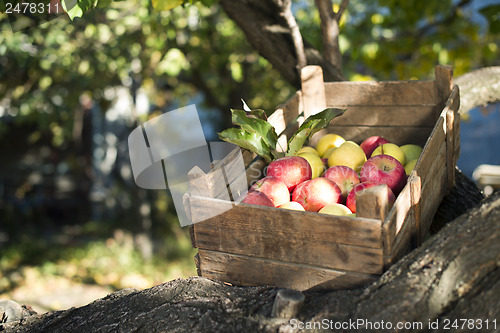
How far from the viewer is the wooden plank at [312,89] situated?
2311 mm

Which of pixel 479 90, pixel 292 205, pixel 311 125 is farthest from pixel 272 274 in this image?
pixel 479 90

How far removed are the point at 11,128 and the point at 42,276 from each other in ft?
12.6

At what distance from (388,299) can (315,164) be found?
0.80 meters

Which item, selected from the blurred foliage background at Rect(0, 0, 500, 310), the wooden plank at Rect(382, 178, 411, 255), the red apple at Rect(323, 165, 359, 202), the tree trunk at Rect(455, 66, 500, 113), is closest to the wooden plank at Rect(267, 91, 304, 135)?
the red apple at Rect(323, 165, 359, 202)

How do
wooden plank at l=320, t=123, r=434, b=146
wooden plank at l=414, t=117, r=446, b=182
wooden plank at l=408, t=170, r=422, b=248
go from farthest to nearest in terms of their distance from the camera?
wooden plank at l=320, t=123, r=434, b=146 → wooden plank at l=414, t=117, r=446, b=182 → wooden plank at l=408, t=170, r=422, b=248

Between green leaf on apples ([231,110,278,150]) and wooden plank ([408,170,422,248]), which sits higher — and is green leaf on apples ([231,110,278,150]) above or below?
above

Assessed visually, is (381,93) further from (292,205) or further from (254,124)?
(292,205)

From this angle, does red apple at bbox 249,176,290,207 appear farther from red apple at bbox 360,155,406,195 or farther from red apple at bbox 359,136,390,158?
red apple at bbox 359,136,390,158

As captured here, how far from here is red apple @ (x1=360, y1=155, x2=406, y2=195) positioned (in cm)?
172

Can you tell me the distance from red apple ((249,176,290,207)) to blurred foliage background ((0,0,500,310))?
210 cm

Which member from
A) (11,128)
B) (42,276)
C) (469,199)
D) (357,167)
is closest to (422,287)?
(357,167)

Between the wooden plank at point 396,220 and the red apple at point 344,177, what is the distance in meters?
0.28

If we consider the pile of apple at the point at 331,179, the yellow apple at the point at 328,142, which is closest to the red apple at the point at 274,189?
the pile of apple at the point at 331,179

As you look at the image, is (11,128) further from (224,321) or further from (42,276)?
(224,321)
